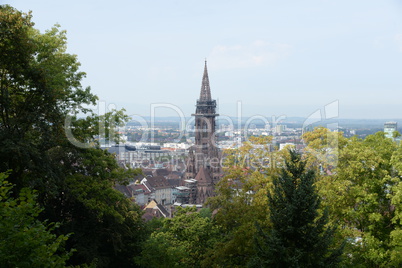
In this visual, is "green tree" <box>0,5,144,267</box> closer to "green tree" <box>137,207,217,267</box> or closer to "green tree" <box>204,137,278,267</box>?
"green tree" <box>137,207,217,267</box>

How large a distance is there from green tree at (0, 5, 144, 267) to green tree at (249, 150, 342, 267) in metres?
7.36

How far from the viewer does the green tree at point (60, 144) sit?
550 inches

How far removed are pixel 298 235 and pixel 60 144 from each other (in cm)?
1006

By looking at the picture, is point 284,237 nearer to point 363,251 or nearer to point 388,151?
point 363,251

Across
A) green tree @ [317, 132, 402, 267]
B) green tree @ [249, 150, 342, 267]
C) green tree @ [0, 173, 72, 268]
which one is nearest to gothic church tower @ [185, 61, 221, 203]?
green tree @ [317, 132, 402, 267]

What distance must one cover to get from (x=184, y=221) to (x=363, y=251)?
9779mm

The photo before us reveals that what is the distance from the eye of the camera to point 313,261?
1201 centimetres

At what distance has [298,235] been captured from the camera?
483 inches

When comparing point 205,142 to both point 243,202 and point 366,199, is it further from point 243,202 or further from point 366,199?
point 366,199

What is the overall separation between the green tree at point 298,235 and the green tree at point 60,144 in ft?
24.2

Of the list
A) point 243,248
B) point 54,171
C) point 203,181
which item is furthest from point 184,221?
point 203,181

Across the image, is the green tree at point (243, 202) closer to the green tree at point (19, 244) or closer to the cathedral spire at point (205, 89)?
the green tree at point (19, 244)

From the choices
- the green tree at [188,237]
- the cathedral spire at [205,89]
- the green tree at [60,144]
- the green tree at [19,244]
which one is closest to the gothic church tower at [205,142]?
the cathedral spire at [205,89]

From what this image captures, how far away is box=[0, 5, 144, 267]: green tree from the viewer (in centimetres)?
1397
